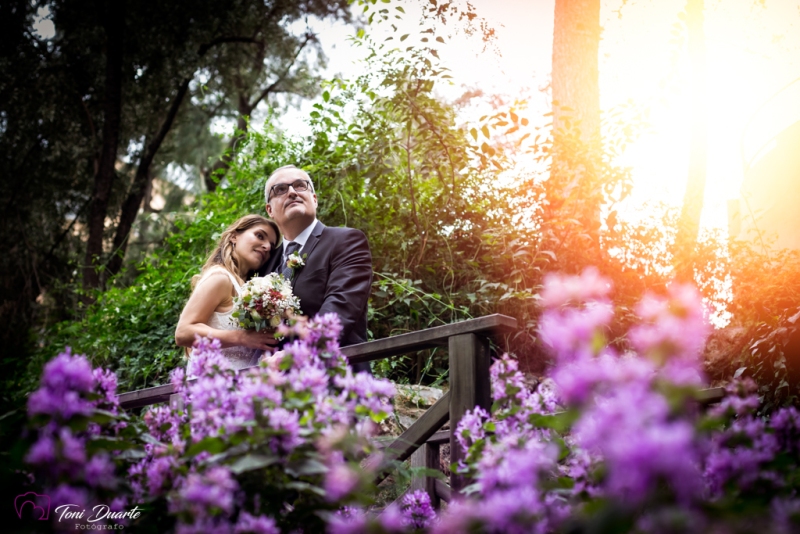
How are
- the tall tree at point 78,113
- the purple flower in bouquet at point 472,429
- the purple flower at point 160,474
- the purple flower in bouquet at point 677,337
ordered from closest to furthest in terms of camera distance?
the purple flower in bouquet at point 677,337 < the purple flower at point 160,474 < the purple flower in bouquet at point 472,429 < the tall tree at point 78,113

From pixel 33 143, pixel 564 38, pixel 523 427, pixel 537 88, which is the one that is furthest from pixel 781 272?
pixel 33 143

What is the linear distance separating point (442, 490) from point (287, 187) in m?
1.87

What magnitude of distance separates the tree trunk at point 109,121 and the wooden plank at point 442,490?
7607 mm

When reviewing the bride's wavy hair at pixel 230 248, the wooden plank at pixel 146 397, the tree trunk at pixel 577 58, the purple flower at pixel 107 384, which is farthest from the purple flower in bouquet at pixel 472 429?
the tree trunk at pixel 577 58

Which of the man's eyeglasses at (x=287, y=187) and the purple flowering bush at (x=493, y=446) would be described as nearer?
the purple flowering bush at (x=493, y=446)

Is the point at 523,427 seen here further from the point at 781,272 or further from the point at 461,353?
the point at 781,272

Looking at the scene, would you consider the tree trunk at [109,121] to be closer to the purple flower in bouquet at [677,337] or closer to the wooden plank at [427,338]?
the wooden plank at [427,338]

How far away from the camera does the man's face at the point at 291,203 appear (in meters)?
3.54

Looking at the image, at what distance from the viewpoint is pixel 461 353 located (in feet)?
7.75

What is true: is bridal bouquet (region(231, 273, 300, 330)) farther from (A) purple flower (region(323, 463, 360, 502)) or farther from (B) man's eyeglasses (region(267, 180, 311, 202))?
(A) purple flower (region(323, 463, 360, 502))

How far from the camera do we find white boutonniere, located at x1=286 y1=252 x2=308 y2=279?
10.8ft

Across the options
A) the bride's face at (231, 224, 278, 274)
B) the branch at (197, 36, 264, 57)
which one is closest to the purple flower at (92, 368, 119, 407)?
the bride's face at (231, 224, 278, 274)

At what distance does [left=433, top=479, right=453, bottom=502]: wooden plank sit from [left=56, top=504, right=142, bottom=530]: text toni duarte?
165 centimetres

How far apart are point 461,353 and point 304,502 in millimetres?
924
